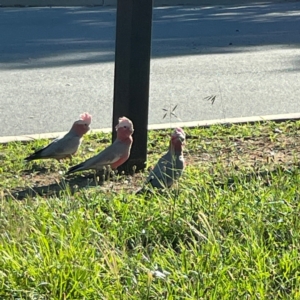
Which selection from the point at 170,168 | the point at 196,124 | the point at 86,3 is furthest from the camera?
the point at 86,3

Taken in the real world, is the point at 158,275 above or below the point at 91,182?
above

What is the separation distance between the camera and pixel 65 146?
534 centimetres

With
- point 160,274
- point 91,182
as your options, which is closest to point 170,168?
point 91,182

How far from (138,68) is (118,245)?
172 centimetres

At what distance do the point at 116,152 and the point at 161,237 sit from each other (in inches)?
48.4

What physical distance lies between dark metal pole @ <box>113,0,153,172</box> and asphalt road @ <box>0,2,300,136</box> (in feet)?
4.87

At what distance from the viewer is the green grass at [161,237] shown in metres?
3.24

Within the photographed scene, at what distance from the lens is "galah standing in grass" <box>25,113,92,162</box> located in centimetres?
527

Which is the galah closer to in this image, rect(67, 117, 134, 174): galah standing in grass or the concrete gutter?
rect(67, 117, 134, 174): galah standing in grass

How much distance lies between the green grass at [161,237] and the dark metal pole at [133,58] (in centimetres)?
49

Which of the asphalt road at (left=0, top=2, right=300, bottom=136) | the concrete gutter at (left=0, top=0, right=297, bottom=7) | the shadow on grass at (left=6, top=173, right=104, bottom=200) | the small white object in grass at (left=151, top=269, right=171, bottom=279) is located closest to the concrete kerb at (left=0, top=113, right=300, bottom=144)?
the asphalt road at (left=0, top=2, right=300, bottom=136)

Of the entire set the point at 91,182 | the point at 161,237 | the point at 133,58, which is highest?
the point at 133,58

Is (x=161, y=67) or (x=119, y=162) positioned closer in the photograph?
(x=119, y=162)

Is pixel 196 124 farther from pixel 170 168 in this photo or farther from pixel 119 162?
pixel 170 168
